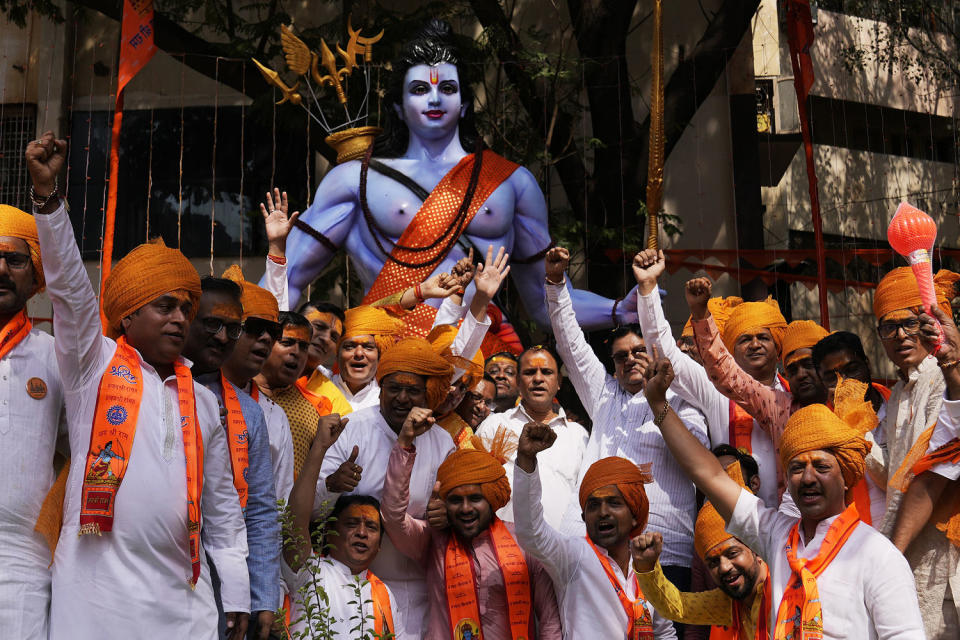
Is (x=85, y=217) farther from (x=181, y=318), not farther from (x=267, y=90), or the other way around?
(x=181, y=318)

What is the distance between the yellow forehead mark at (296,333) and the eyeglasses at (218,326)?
102cm

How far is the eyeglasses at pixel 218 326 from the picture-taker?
163 inches

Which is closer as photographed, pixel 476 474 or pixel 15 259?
pixel 15 259

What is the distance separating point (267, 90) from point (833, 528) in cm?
770

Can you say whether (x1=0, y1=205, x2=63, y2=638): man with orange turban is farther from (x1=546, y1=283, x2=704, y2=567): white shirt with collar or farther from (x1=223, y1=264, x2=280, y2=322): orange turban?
(x1=546, y1=283, x2=704, y2=567): white shirt with collar

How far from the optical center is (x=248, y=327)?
4578mm

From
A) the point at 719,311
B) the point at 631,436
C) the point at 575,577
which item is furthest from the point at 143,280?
the point at 719,311

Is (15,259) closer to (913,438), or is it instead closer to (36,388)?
(36,388)

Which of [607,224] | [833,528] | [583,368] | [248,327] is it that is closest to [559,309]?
[583,368]

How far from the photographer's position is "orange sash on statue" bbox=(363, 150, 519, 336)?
761cm

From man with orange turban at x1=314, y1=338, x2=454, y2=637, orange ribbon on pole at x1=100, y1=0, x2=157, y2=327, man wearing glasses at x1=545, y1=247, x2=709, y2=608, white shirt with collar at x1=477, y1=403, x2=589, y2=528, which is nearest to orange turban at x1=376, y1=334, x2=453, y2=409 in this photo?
man with orange turban at x1=314, y1=338, x2=454, y2=637

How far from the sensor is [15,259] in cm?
390

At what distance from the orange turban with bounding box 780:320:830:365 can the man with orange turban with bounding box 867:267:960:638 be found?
1.09 ft

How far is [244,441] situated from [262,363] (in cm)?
56
